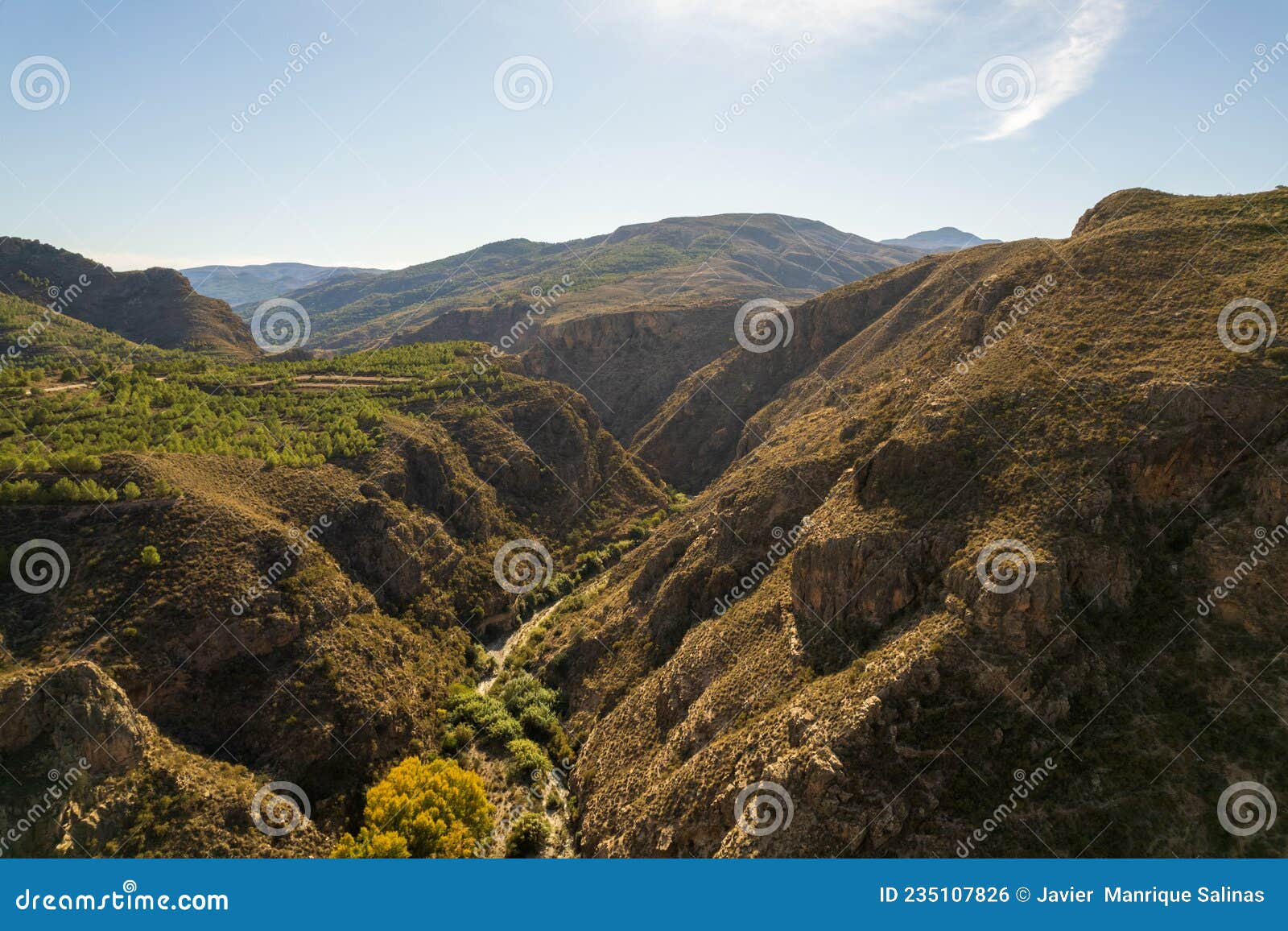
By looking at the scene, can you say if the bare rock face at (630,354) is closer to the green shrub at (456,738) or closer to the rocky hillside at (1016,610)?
the rocky hillside at (1016,610)

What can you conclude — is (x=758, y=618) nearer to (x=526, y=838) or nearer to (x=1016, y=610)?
(x=1016, y=610)

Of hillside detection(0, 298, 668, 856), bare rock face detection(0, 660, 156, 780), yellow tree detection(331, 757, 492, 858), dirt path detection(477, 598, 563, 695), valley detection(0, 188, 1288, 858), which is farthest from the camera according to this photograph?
dirt path detection(477, 598, 563, 695)

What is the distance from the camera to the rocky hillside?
23.4m

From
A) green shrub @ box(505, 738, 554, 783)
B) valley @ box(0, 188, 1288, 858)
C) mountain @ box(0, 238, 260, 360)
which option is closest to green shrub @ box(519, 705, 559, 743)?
valley @ box(0, 188, 1288, 858)

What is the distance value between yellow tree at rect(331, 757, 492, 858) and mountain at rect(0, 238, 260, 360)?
118958mm

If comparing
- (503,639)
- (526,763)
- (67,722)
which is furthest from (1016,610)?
(67,722)

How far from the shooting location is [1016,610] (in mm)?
26297

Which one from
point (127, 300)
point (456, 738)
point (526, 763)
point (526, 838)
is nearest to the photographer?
point (526, 838)

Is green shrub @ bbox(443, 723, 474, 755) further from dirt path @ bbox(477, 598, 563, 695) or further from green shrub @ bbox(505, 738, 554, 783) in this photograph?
dirt path @ bbox(477, 598, 563, 695)

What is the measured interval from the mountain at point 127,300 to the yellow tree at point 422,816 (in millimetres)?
118958

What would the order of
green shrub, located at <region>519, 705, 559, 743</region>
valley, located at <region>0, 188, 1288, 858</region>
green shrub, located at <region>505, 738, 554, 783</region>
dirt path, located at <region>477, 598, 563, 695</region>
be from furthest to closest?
1. dirt path, located at <region>477, 598, 563, 695</region>
2. green shrub, located at <region>519, 705, 559, 743</region>
3. green shrub, located at <region>505, 738, 554, 783</region>
4. valley, located at <region>0, 188, 1288, 858</region>

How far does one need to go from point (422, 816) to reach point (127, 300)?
165 m

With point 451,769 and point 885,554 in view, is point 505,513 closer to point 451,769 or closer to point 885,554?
point 451,769

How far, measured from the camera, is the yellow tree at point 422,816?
2891cm
